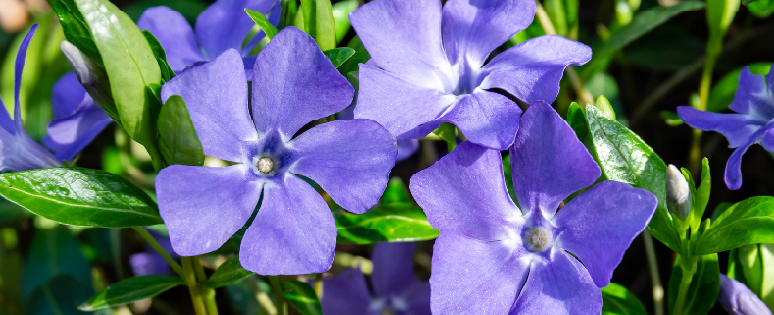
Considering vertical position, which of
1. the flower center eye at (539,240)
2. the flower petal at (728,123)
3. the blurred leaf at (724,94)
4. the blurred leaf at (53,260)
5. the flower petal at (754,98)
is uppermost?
the flower petal at (754,98)

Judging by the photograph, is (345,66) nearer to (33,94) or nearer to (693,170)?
(693,170)

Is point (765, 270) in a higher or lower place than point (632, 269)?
higher

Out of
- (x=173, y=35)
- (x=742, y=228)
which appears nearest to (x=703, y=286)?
(x=742, y=228)

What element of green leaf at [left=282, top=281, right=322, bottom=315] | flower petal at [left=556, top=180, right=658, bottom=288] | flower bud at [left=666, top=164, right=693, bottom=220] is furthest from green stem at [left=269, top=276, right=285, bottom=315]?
flower bud at [left=666, top=164, right=693, bottom=220]

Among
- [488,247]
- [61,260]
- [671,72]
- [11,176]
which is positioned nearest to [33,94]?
[61,260]

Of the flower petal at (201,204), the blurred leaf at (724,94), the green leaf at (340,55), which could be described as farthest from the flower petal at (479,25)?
the blurred leaf at (724,94)

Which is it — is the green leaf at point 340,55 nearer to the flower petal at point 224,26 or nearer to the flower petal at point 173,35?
the flower petal at point 224,26
